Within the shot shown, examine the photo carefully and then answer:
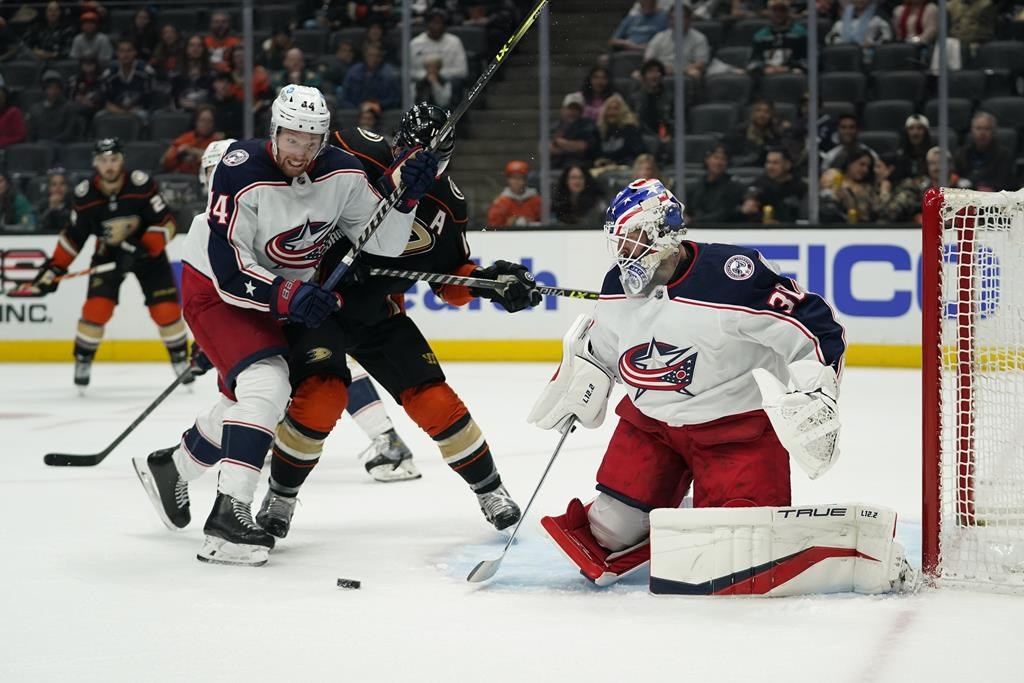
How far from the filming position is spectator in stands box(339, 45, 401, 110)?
7988mm

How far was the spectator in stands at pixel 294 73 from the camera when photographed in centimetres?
826

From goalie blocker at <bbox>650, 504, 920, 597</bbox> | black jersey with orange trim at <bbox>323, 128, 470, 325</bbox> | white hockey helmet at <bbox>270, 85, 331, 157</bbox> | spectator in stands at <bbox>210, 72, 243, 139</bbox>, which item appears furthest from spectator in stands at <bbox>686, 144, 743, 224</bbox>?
goalie blocker at <bbox>650, 504, 920, 597</bbox>

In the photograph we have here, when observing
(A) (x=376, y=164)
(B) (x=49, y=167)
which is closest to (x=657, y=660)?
(A) (x=376, y=164)

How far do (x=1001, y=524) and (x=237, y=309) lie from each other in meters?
1.81

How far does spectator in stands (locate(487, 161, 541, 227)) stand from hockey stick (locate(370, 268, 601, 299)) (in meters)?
4.12

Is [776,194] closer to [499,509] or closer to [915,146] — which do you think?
[915,146]

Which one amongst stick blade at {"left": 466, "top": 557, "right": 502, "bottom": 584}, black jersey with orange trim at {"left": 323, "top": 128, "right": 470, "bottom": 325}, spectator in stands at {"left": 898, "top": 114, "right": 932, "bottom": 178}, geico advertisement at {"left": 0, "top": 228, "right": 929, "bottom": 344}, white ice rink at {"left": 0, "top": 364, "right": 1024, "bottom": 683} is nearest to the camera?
white ice rink at {"left": 0, "top": 364, "right": 1024, "bottom": 683}

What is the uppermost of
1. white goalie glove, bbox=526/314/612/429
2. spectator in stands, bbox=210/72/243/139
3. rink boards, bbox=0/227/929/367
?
spectator in stands, bbox=210/72/243/139

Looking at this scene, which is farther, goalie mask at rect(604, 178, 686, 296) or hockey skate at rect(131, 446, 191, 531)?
hockey skate at rect(131, 446, 191, 531)

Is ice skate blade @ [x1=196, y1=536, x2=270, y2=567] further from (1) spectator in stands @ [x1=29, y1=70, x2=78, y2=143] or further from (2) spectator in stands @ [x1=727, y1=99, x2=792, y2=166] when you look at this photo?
(1) spectator in stands @ [x1=29, y1=70, x2=78, y2=143]

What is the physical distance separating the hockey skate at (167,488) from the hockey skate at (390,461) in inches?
34.6

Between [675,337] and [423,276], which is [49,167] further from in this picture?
[675,337]

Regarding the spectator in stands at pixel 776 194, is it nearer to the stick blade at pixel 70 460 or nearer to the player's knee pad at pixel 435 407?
the stick blade at pixel 70 460

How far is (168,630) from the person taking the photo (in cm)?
271
